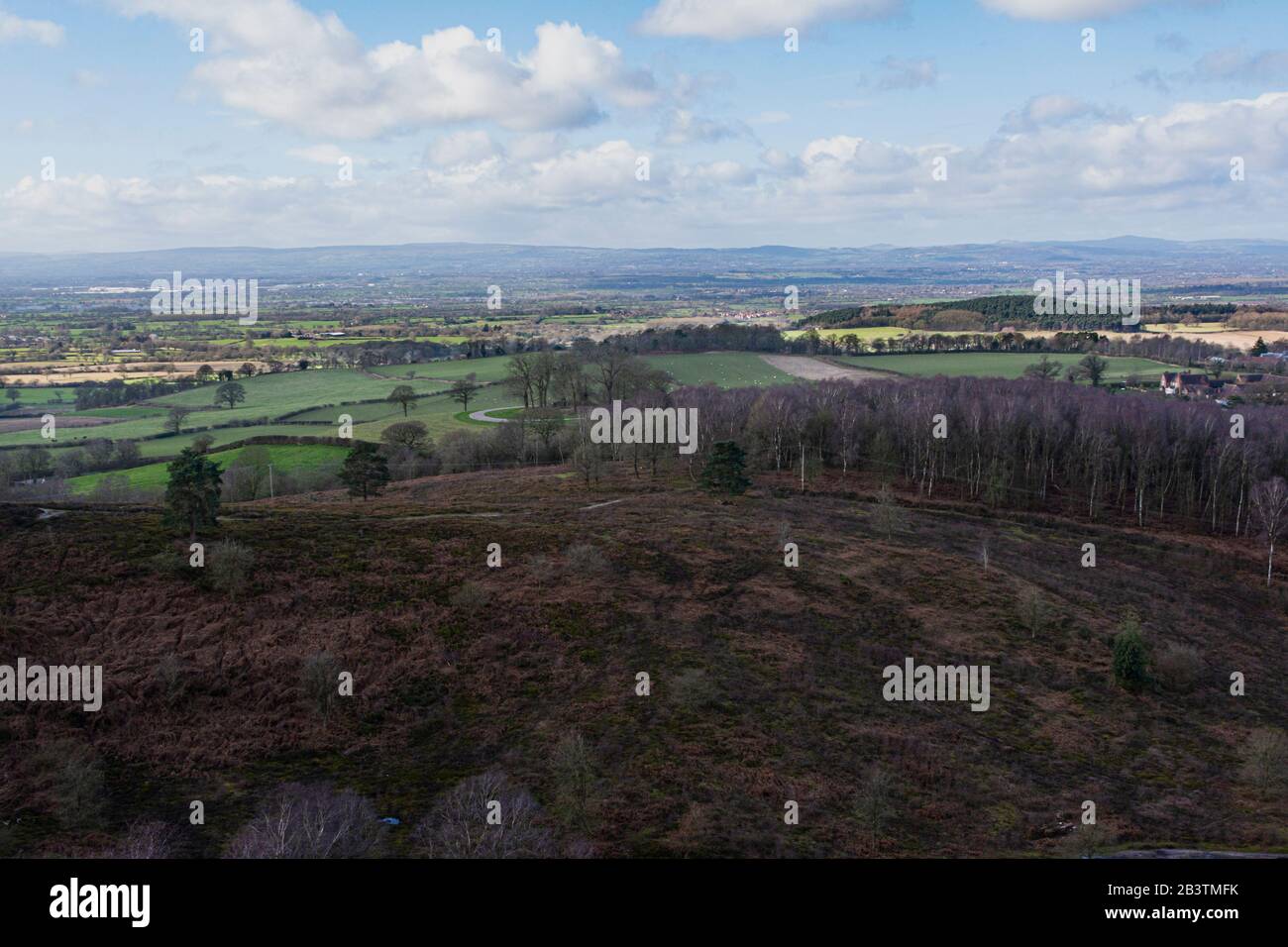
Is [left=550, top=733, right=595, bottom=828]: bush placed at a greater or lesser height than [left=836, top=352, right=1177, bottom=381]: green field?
lesser

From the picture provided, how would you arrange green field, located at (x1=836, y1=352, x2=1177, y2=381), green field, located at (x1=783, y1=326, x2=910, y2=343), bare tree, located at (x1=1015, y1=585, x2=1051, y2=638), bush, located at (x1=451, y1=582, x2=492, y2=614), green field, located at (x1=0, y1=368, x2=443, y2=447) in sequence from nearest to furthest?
Result: bush, located at (x1=451, y1=582, x2=492, y2=614)
bare tree, located at (x1=1015, y1=585, x2=1051, y2=638)
green field, located at (x1=0, y1=368, x2=443, y2=447)
green field, located at (x1=836, y1=352, x2=1177, y2=381)
green field, located at (x1=783, y1=326, x2=910, y2=343)

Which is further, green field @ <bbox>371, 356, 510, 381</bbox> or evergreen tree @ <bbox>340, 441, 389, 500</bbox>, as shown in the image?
green field @ <bbox>371, 356, 510, 381</bbox>

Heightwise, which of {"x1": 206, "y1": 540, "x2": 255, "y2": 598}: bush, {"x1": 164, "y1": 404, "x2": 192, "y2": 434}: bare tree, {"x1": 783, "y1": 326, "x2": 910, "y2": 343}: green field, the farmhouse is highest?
{"x1": 783, "y1": 326, "x2": 910, "y2": 343}: green field

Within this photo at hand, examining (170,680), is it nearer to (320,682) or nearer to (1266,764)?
(320,682)

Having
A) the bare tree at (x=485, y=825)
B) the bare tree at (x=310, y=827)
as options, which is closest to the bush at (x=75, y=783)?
the bare tree at (x=310, y=827)

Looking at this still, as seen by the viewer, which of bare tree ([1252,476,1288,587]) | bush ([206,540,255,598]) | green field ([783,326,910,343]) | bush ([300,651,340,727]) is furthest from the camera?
green field ([783,326,910,343])

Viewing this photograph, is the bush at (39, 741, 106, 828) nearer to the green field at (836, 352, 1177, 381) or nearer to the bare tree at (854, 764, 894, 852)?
the bare tree at (854, 764, 894, 852)

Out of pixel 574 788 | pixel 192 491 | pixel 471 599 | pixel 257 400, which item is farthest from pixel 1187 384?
pixel 257 400

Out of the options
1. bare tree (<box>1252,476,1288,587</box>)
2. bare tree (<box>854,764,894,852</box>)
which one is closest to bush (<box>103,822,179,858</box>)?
bare tree (<box>854,764,894,852</box>)
